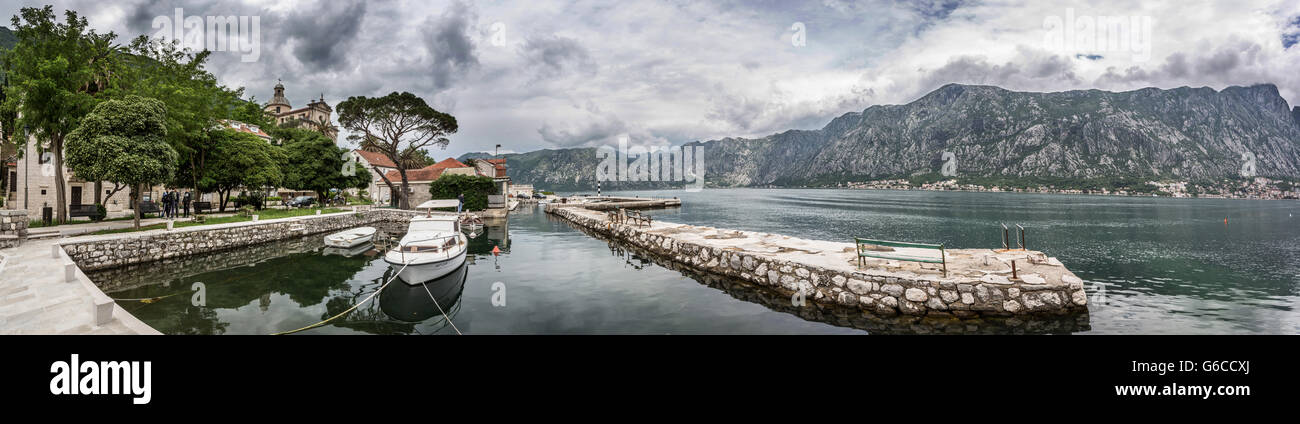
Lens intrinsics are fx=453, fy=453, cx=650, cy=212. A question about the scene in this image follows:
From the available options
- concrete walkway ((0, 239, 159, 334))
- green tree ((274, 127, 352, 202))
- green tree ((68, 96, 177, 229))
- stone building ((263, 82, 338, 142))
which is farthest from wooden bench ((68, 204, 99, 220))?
stone building ((263, 82, 338, 142))

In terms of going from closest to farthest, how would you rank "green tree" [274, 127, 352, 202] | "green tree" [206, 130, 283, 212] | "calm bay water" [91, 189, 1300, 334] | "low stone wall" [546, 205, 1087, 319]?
"low stone wall" [546, 205, 1087, 319], "calm bay water" [91, 189, 1300, 334], "green tree" [206, 130, 283, 212], "green tree" [274, 127, 352, 202]

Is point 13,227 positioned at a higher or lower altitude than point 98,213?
lower

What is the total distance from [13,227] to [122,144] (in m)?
5.10

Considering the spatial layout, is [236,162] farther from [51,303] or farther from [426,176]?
[426,176]

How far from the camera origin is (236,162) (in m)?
32.1

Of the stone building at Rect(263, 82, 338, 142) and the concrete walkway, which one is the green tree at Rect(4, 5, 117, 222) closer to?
the concrete walkway

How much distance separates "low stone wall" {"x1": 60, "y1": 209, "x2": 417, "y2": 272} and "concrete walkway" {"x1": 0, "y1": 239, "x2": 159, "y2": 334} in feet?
14.1

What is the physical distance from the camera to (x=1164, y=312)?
13992 millimetres

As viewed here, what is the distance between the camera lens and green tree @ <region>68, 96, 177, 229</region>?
67.4 feet

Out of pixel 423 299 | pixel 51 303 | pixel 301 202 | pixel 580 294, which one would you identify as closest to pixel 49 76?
pixel 51 303
